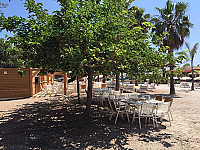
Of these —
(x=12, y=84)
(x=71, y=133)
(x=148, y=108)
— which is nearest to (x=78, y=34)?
(x=71, y=133)

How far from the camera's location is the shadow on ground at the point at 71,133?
408 cm

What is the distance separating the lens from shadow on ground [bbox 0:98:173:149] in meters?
4.08

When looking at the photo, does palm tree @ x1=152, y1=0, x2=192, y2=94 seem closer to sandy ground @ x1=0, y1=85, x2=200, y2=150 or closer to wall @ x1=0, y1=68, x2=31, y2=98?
sandy ground @ x1=0, y1=85, x2=200, y2=150

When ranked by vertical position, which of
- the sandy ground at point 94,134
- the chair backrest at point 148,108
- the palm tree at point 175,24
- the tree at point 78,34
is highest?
the palm tree at point 175,24

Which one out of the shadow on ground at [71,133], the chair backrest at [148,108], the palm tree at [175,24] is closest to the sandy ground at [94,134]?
the shadow on ground at [71,133]

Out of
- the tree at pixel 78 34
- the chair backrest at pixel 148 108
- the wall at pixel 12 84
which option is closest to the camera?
the tree at pixel 78 34

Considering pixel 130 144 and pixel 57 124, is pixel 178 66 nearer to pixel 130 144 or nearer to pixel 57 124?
pixel 130 144

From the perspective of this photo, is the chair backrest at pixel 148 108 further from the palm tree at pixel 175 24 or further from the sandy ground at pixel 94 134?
the palm tree at pixel 175 24

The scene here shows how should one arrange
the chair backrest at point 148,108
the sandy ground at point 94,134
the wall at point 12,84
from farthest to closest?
the wall at point 12,84 < the chair backrest at point 148,108 < the sandy ground at point 94,134

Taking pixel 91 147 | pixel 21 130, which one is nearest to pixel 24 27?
pixel 21 130

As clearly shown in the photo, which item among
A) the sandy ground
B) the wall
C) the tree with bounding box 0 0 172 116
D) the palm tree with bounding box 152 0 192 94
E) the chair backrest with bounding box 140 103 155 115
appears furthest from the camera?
the palm tree with bounding box 152 0 192 94

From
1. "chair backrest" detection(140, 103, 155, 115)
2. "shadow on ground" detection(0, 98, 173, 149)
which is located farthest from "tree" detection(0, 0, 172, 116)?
"shadow on ground" detection(0, 98, 173, 149)

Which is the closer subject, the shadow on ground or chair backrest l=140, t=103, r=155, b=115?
the shadow on ground

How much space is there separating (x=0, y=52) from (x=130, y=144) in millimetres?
34726
